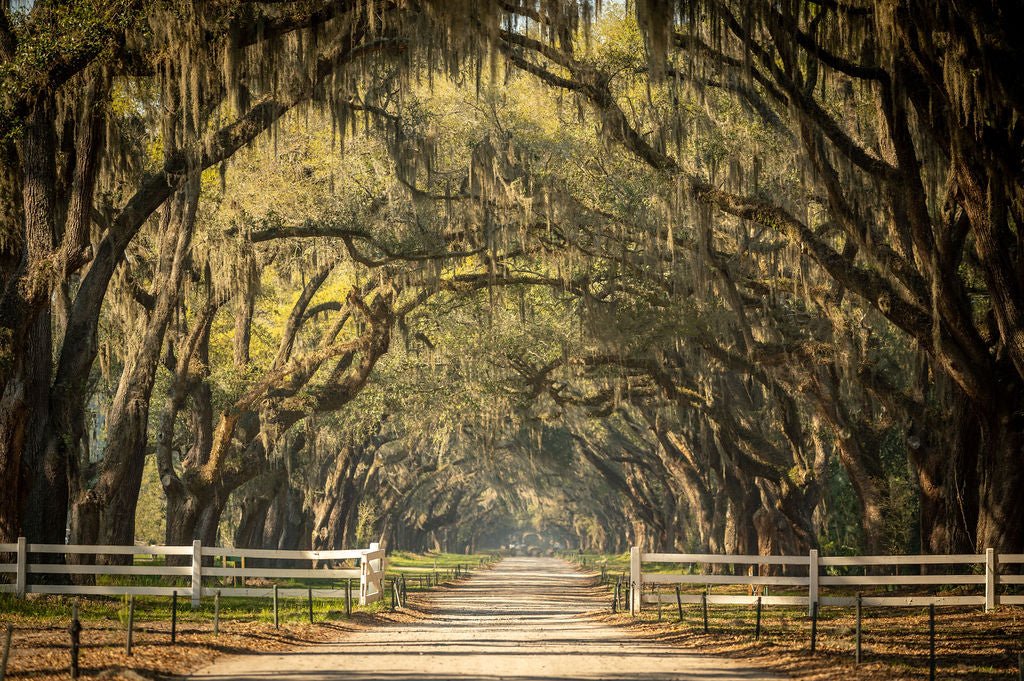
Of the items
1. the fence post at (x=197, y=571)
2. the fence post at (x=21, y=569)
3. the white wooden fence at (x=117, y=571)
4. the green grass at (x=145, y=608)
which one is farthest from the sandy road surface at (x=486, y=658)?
the fence post at (x=21, y=569)

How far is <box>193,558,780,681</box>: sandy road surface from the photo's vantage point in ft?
37.6

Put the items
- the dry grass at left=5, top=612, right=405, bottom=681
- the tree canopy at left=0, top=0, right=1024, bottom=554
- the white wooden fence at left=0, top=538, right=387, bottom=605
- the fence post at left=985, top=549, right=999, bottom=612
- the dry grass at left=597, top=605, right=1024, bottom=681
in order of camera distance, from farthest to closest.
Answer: the white wooden fence at left=0, top=538, right=387, bottom=605
the fence post at left=985, top=549, right=999, bottom=612
the tree canopy at left=0, top=0, right=1024, bottom=554
the dry grass at left=597, top=605, right=1024, bottom=681
the dry grass at left=5, top=612, right=405, bottom=681

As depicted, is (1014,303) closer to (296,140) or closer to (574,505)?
(296,140)

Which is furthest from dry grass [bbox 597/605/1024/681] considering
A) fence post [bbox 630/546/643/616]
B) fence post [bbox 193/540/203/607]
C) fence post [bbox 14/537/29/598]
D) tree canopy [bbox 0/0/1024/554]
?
fence post [bbox 14/537/29/598]

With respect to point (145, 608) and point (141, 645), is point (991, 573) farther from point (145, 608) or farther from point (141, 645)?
point (145, 608)

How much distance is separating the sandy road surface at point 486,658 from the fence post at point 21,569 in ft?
15.8

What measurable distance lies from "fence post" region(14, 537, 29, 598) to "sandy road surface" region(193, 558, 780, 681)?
481 cm

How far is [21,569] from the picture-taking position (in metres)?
17.3

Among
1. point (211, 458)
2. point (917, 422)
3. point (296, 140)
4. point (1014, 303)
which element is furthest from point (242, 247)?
point (1014, 303)

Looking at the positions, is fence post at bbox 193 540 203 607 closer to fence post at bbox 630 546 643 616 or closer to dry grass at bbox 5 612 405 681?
dry grass at bbox 5 612 405 681

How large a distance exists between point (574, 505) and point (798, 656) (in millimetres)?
95351

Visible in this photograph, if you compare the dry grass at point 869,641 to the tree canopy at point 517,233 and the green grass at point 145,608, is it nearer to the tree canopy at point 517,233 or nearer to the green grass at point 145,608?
the tree canopy at point 517,233

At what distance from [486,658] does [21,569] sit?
770 centimetres

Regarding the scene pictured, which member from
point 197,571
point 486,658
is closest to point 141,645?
point 486,658
